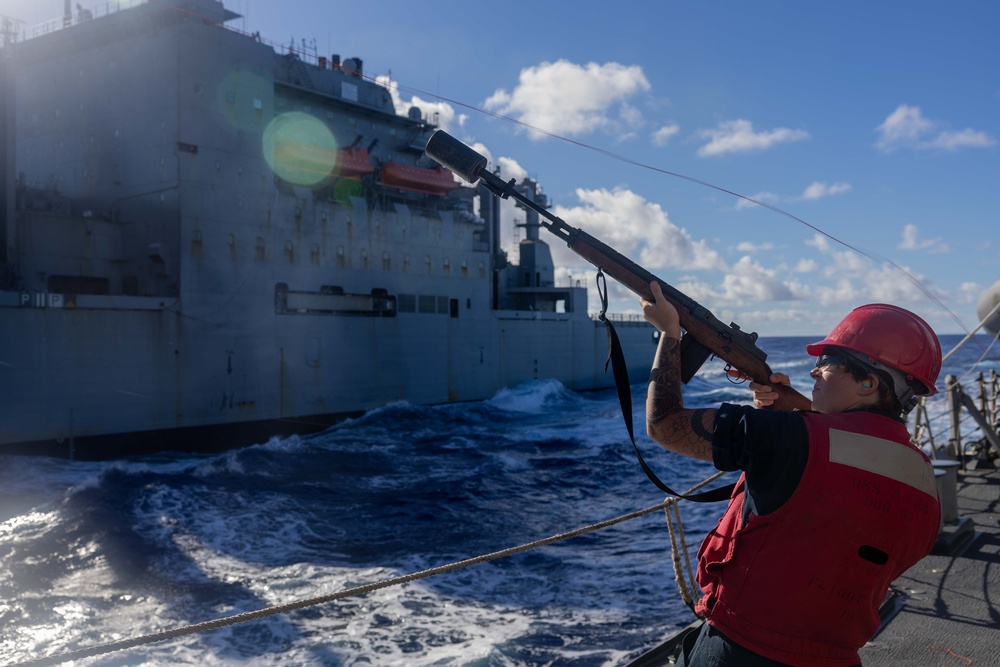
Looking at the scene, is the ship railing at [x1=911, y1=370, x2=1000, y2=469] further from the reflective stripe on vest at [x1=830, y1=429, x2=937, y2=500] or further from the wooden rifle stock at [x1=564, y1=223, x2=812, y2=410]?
Result: the reflective stripe on vest at [x1=830, y1=429, x2=937, y2=500]

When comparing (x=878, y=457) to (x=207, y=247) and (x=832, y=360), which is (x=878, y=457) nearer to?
(x=832, y=360)

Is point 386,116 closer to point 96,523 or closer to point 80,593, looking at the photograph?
point 96,523

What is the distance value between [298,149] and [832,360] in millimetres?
23228

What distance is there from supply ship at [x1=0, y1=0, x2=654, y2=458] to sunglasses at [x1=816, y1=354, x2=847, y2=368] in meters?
18.1

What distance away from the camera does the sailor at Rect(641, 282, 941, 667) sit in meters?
1.61

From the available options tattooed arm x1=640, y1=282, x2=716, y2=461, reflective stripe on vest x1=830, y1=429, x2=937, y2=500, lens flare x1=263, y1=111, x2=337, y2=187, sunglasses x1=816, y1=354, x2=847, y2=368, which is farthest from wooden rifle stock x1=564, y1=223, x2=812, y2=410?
lens flare x1=263, y1=111, x2=337, y2=187

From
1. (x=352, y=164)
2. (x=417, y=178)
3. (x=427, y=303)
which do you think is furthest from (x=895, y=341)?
(x=417, y=178)

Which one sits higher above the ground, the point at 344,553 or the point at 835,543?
the point at 835,543

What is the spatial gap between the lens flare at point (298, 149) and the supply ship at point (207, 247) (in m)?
0.06

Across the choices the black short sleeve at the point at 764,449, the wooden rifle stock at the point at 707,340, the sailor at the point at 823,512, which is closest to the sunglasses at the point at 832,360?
the sailor at the point at 823,512

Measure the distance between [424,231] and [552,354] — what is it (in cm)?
926

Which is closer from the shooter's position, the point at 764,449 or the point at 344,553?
the point at 764,449

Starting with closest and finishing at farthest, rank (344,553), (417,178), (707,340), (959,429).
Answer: (707,340), (959,429), (344,553), (417,178)

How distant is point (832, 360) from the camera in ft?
6.10
